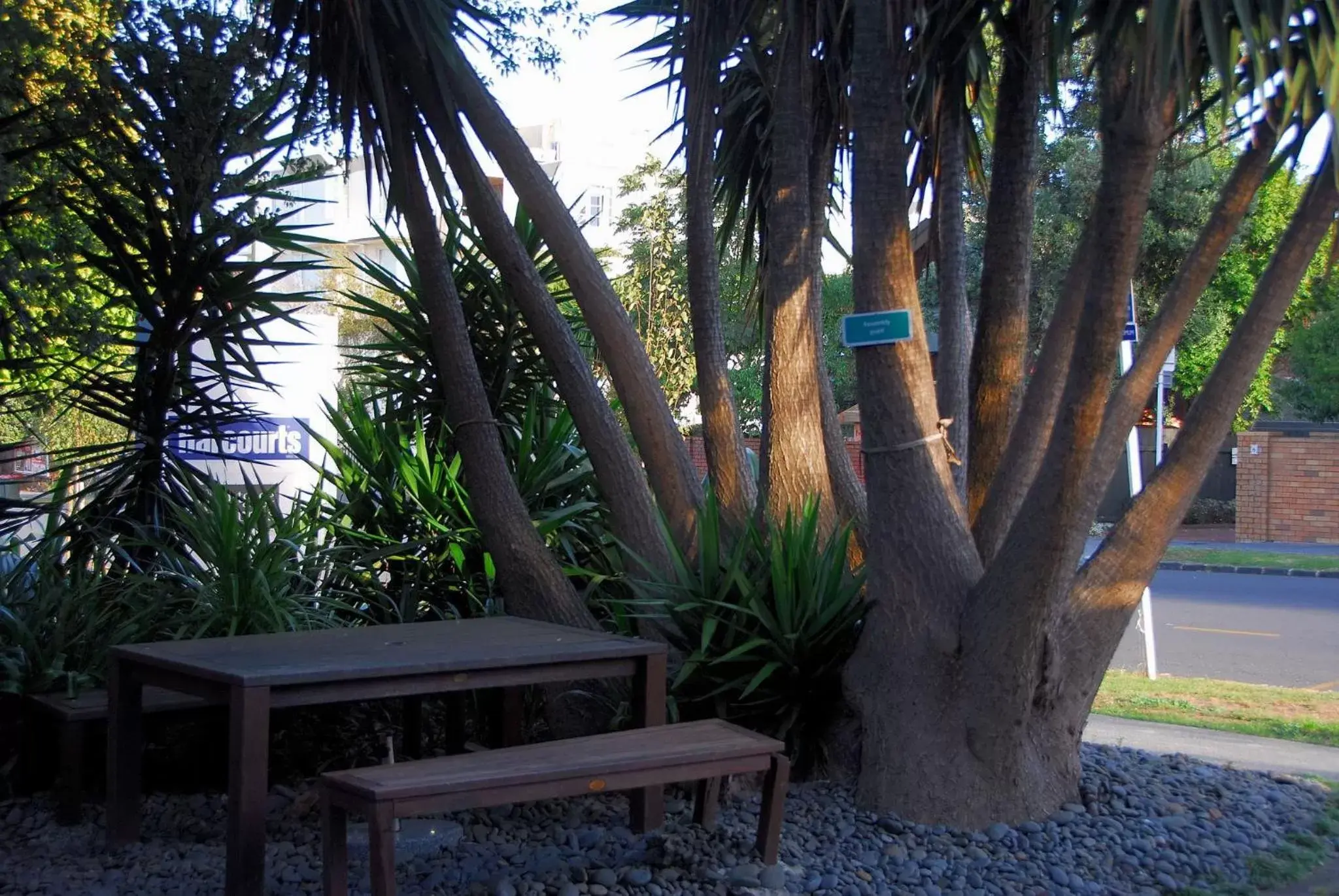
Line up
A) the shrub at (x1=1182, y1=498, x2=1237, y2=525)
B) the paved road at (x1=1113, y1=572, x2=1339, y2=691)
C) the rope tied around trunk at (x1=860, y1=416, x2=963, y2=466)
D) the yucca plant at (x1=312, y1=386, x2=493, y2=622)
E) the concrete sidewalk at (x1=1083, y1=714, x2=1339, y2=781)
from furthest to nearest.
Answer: the shrub at (x1=1182, y1=498, x2=1237, y2=525), the paved road at (x1=1113, y1=572, x2=1339, y2=691), the yucca plant at (x1=312, y1=386, x2=493, y2=622), the concrete sidewalk at (x1=1083, y1=714, x2=1339, y2=781), the rope tied around trunk at (x1=860, y1=416, x2=963, y2=466)

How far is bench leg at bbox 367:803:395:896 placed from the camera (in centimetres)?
377

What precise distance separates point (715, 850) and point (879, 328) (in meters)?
2.22

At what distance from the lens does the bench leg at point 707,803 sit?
17.0 feet

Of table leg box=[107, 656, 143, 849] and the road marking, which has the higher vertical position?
table leg box=[107, 656, 143, 849]

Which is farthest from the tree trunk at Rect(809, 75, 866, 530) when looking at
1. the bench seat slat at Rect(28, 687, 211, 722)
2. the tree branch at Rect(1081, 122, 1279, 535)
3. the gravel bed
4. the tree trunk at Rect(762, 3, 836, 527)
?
the bench seat slat at Rect(28, 687, 211, 722)

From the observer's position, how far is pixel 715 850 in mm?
4961

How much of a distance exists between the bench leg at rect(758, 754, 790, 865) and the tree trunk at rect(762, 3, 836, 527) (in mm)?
1930

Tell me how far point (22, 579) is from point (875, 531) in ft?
13.3

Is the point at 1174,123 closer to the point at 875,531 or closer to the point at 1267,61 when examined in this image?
A: the point at 1267,61

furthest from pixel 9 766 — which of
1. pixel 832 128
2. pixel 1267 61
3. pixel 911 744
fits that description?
pixel 1267 61

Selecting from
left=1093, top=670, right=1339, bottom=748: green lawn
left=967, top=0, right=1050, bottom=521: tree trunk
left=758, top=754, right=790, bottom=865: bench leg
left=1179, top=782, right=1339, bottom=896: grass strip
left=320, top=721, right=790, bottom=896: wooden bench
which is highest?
left=967, top=0, right=1050, bottom=521: tree trunk

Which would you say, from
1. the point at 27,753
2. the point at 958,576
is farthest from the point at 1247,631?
the point at 27,753

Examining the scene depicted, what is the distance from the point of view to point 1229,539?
2883 cm

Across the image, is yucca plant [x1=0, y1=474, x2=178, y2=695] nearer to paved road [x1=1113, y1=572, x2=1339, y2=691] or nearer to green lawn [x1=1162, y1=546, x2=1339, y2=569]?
paved road [x1=1113, y1=572, x2=1339, y2=691]
